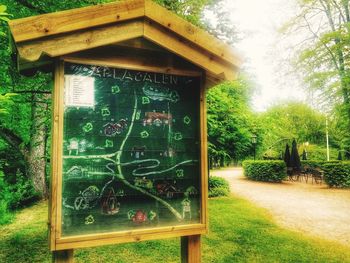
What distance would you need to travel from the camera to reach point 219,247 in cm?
621

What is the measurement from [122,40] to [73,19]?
44 cm

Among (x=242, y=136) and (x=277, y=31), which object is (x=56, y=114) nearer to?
(x=242, y=136)

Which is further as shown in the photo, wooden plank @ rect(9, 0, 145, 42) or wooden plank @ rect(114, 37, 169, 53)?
wooden plank @ rect(114, 37, 169, 53)

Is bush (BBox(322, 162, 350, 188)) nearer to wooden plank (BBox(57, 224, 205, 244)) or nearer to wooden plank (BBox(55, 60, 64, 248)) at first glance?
wooden plank (BBox(57, 224, 205, 244))

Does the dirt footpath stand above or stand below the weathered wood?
below

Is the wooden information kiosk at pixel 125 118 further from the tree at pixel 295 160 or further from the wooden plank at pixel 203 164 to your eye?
the tree at pixel 295 160

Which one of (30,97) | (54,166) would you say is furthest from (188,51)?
(30,97)

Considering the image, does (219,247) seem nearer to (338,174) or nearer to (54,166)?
(54,166)

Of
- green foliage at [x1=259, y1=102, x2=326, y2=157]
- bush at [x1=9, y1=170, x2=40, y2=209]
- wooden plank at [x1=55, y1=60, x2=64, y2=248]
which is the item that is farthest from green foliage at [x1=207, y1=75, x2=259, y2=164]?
green foliage at [x1=259, y1=102, x2=326, y2=157]

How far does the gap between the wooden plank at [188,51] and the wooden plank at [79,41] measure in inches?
4.6

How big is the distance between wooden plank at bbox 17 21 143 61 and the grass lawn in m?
4.21

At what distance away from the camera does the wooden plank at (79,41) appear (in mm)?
2441

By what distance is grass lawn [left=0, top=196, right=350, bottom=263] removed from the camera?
18.3ft

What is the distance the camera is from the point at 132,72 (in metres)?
2.96
